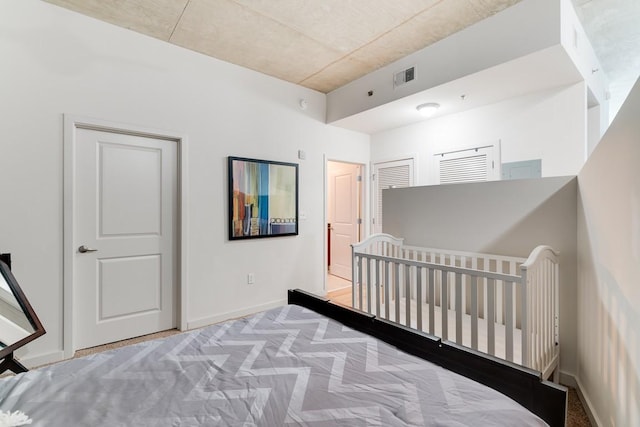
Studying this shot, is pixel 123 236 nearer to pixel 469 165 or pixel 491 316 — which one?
pixel 491 316

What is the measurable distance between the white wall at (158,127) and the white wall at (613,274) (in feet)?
9.34

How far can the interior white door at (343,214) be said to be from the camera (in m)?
4.90

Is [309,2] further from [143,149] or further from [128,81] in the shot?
[143,149]

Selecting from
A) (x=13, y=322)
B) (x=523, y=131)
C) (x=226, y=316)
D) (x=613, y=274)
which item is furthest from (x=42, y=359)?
(x=523, y=131)

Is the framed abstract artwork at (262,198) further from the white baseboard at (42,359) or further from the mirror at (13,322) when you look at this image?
the mirror at (13,322)

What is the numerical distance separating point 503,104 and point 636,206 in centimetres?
256

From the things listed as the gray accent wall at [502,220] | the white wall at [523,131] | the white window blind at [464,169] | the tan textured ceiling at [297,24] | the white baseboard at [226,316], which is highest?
the tan textured ceiling at [297,24]

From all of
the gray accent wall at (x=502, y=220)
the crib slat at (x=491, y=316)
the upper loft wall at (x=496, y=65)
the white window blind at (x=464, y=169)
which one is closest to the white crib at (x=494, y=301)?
the crib slat at (x=491, y=316)

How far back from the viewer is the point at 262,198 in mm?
3533

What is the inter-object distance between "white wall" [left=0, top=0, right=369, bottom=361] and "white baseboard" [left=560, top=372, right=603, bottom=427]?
8.75ft

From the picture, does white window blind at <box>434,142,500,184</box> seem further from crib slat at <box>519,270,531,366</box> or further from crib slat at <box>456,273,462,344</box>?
crib slat at <box>519,270,531,366</box>

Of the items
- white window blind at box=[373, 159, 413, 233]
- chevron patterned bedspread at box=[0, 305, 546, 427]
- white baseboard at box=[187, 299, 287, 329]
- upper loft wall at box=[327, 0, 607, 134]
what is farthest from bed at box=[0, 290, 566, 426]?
white window blind at box=[373, 159, 413, 233]

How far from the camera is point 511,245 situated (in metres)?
2.44

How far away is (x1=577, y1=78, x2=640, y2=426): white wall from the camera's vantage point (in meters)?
1.14
